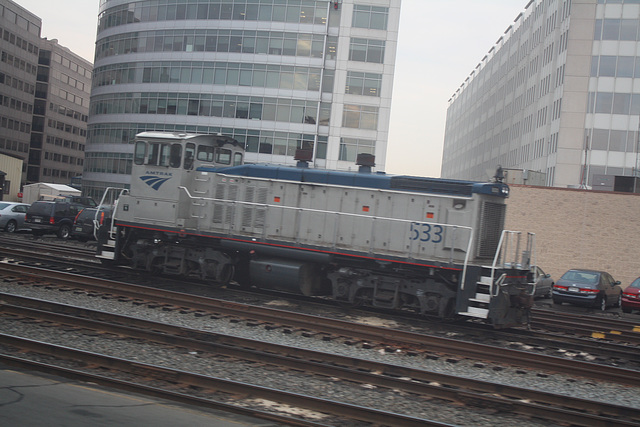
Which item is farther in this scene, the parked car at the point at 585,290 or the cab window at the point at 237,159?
the parked car at the point at 585,290

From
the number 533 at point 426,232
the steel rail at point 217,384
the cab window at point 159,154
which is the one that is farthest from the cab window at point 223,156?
the steel rail at point 217,384

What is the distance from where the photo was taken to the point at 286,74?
4325cm

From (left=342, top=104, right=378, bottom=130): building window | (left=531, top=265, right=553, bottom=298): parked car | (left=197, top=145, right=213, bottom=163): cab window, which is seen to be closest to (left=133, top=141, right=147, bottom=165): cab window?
(left=197, top=145, right=213, bottom=163): cab window

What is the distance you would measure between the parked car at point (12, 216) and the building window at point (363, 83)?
2485cm

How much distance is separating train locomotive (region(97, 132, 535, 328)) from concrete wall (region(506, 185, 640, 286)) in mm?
14314

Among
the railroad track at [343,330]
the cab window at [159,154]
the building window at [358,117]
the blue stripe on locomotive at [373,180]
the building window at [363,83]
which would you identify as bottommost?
the railroad track at [343,330]

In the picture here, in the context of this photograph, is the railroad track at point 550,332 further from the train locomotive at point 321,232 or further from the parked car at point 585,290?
the parked car at point 585,290

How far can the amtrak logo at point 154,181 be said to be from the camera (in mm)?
15359

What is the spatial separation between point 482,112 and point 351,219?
75.2 metres

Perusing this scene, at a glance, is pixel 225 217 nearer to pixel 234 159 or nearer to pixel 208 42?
pixel 234 159

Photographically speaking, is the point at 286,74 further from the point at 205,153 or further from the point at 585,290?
the point at 585,290

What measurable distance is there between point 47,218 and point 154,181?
1446cm

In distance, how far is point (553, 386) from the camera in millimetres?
8570

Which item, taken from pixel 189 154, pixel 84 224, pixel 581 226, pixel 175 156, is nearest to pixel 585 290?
pixel 581 226
